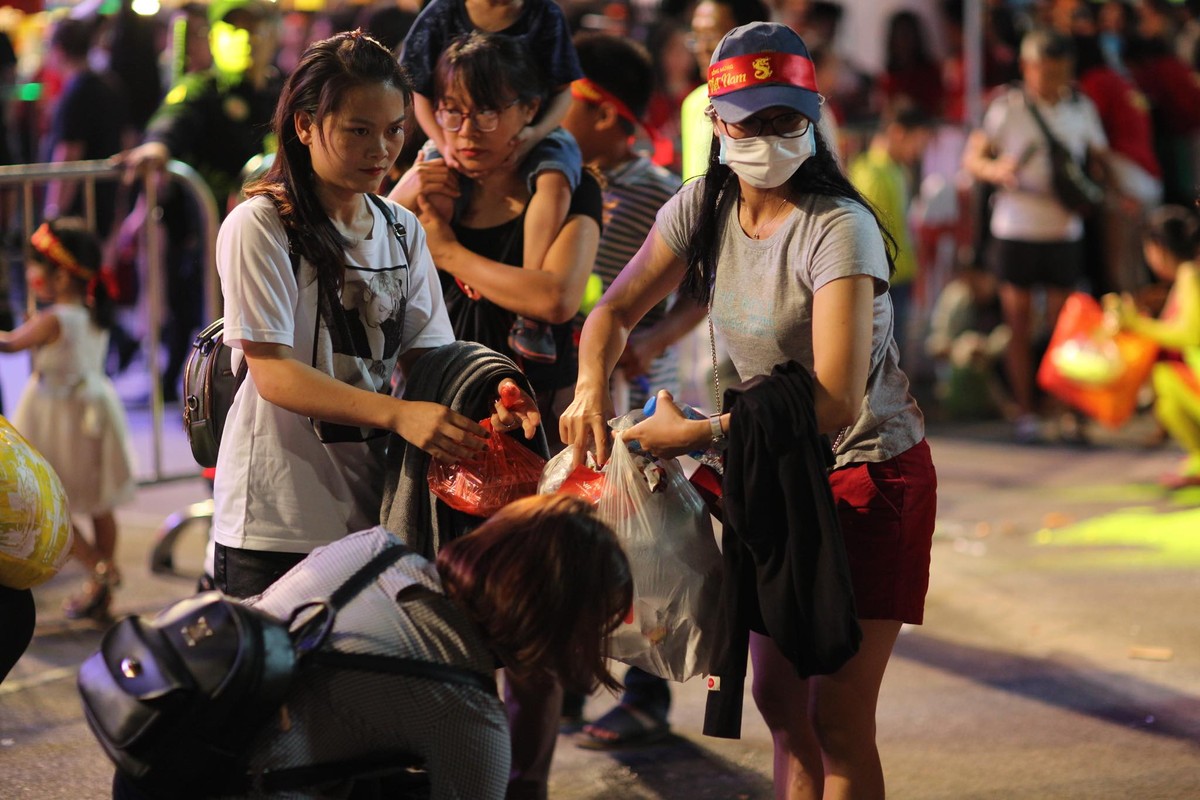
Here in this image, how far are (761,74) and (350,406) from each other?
102 cm

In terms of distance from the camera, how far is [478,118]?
145 inches

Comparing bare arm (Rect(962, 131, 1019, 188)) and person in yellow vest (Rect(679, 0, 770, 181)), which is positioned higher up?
person in yellow vest (Rect(679, 0, 770, 181))

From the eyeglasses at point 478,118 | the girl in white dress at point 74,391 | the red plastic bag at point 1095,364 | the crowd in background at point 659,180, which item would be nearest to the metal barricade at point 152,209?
the crowd in background at point 659,180

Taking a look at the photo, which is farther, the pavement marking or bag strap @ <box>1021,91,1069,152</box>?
bag strap @ <box>1021,91,1069,152</box>

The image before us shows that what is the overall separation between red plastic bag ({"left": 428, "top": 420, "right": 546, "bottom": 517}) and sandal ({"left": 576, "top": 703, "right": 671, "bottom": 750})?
1.56 m

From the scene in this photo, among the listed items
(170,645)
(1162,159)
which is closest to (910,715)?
(170,645)

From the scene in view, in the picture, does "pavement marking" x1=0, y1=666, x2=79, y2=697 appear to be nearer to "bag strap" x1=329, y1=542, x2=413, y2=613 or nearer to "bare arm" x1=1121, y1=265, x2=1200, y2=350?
"bag strap" x1=329, y1=542, x2=413, y2=613

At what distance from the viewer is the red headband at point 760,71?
2877 mm

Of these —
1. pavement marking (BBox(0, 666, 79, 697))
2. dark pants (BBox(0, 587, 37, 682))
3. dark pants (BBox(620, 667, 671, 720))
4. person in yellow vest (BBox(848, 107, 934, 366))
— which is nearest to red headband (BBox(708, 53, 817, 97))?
dark pants (BBox(0, 587, 37, 682))

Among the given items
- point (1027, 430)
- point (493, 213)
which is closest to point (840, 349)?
point (493, 213)

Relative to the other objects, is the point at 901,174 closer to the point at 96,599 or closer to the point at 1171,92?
the point at 1171,92

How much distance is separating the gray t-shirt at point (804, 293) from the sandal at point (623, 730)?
1.65 meters

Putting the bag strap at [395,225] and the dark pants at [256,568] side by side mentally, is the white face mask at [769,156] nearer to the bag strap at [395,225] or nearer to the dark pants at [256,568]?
the bag strap at [395,225]

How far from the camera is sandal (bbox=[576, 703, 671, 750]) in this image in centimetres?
439
